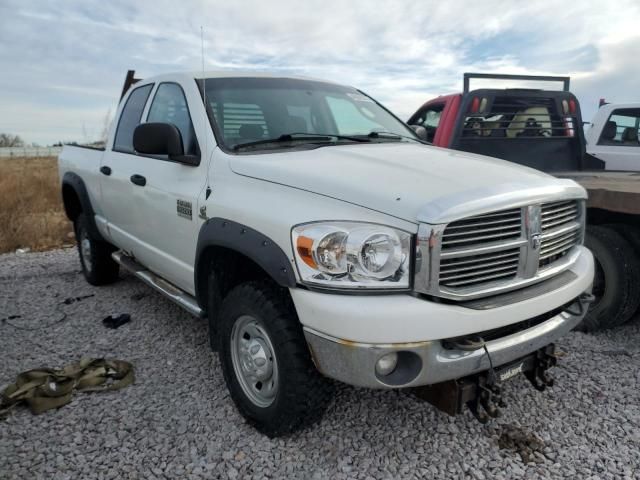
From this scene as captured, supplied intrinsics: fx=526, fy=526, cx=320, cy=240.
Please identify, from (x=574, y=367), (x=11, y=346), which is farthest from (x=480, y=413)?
(x=11, y=346)

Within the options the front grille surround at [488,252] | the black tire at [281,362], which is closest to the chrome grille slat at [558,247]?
the front grille surround at [488,252]

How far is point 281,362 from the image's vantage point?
2418 millimetres

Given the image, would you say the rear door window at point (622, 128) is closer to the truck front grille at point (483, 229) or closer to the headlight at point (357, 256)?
the truck front grille at point (483, 229)

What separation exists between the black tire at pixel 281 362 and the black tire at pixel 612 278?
8.45ft

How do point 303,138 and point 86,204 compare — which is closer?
point 303,138

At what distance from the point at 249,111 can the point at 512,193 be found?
1.75 m

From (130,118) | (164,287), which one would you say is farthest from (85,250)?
(164,287)

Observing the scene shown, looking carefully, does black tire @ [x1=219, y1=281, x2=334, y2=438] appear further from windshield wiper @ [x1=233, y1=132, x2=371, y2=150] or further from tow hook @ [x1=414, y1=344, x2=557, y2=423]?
windshield wiper @ [x1=233, y1=132, x2=371, y2=150]

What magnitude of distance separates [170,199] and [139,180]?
590 mm

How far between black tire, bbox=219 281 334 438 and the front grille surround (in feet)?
2.09

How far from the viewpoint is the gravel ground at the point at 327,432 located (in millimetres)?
2547

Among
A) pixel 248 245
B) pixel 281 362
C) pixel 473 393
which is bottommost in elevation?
pixel 473 393

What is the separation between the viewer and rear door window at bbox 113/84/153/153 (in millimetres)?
4277

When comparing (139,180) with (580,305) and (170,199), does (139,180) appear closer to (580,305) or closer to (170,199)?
(170,199)
